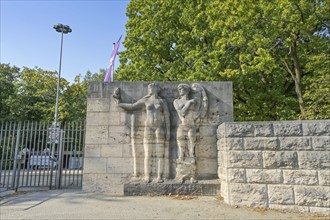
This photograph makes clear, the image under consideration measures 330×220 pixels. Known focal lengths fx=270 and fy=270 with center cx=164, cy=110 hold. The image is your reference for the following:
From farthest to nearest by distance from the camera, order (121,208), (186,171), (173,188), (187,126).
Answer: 1. (187,126)
2. (186,171)
3. (173,188)
4. (121,208)

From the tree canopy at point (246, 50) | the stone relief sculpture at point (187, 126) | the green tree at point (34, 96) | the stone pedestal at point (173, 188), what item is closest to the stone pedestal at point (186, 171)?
the stone relief sculpture at point (187, 126)

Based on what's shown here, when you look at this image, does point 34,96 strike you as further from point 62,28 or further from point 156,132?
point 156,132

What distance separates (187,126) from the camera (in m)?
7.82

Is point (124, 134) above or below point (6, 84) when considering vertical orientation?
below

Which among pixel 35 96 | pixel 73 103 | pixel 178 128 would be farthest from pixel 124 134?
pixel 35 96

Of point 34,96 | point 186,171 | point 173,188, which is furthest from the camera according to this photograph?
point 34,96

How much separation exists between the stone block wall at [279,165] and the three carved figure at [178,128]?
5.03ft

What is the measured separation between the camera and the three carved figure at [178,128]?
7.76 m

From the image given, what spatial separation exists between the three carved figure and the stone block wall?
1.53 metres

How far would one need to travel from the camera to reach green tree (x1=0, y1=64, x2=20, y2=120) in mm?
25391

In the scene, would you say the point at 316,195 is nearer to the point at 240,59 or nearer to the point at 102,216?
the point at 102,216

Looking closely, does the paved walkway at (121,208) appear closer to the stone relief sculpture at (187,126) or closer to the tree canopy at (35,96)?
the stone relief sculpture at (187,126)

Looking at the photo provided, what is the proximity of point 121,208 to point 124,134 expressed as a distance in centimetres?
253

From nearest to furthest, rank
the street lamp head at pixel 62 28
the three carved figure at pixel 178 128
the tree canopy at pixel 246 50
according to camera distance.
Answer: the three carved figure at pixel 178 128 < the tree canopy at pixel 246 50 < the street lamp head at pixel 62 28
